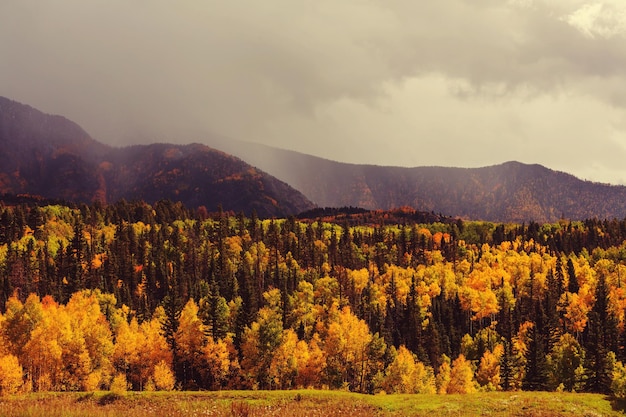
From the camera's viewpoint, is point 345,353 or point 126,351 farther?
point 345,353

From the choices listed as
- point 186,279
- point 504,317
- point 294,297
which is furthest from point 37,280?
point 504,317

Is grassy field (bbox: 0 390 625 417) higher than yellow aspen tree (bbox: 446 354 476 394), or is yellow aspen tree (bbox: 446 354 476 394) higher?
grassy field (bbox: 0 390 625 417)

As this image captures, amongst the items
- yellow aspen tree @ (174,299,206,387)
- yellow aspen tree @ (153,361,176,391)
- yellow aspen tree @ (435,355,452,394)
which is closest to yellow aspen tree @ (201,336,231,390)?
yellow aspen tree @ (174,299,206,387)

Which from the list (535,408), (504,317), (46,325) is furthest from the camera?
(504,317)

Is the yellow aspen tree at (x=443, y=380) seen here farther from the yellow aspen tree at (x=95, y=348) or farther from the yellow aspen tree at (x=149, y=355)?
the yellow aspen tree at (x=95, y=348)

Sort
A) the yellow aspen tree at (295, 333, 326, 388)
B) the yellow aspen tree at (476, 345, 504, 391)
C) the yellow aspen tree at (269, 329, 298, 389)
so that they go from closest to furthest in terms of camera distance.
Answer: the yellow aspen tree at (269, 329, 298, 389), the yellow aspen tree at (295, 333, 326, 388), the yellow aspen tree at (476, 345, 504, 391)

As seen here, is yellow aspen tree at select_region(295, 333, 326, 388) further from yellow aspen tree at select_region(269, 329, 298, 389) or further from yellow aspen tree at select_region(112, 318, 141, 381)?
yellow aspen tree at select_region(112, 318, 141, 381)

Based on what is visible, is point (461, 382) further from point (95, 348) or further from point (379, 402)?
point (95, 348)

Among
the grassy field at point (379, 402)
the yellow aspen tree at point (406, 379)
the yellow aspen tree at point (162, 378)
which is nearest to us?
the grassy field at point (379, 402)

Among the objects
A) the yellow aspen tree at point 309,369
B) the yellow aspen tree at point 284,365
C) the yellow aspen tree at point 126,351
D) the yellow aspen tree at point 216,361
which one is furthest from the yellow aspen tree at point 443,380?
the yellow aspen tree at point 126,351

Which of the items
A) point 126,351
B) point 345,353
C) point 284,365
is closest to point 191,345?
point 126,351

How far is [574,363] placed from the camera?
115 metres

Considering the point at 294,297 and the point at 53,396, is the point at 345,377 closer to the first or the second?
the point at 294,297

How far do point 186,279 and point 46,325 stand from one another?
8279 centimetres
